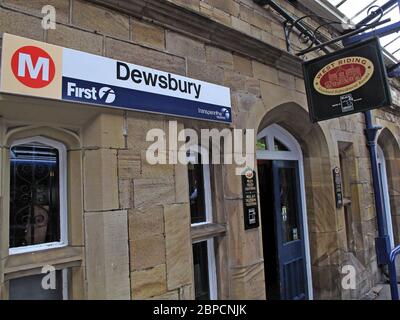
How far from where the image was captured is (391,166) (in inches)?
286

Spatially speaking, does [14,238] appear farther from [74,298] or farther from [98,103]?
[98,103]

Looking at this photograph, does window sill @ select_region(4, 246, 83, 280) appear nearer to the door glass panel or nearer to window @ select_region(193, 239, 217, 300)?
window @ select_region(193, 239, 217, 300)

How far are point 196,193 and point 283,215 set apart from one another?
1748 millimetres

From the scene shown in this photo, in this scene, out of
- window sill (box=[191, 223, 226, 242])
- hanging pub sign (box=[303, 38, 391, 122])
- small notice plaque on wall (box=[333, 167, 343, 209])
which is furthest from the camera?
small notice plaque on wall (box=[333, 167, 343, 209])

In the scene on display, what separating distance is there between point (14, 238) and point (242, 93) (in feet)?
7.29

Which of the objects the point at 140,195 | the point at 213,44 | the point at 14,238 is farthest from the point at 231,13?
the point at 14,238

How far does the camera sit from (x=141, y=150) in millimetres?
2365

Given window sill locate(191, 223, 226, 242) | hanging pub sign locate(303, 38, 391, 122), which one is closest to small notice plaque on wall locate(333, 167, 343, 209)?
hanging pub sign locate(303, 38, 391, 122)

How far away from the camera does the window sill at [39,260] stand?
1903mm

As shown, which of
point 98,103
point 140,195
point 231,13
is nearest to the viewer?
point 98,103

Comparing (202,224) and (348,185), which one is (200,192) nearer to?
(202,224)

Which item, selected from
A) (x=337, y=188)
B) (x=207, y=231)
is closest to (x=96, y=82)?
(x=207, y=231)

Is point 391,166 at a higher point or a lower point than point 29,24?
lower

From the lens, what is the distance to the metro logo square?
1807 mm
